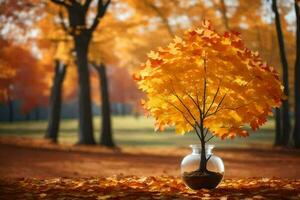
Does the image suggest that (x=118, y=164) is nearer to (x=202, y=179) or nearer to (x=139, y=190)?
(x=139, y=190)

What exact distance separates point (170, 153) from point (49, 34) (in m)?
9.98

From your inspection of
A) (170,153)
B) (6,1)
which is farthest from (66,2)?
(170,153)

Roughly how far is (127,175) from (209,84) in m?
4.31

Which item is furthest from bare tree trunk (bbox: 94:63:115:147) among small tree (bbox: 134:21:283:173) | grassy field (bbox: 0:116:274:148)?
small tree (bbox: 134:21:283:173)

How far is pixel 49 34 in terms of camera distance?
88.8ft

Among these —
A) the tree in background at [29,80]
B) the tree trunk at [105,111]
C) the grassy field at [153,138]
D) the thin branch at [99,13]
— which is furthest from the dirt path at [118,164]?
the tree in background at [29,80]

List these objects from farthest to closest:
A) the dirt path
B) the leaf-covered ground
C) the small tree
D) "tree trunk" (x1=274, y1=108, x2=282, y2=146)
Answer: "tree trunk" (x1=274, y1=108, x2=282, y2=146) → the dirt path → the small tree → the leaf-covered ground

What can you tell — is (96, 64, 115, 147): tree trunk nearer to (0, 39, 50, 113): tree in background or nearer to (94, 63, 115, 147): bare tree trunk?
(94, 63, 115, 147): bare tree trunk

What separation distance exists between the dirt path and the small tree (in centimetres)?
356

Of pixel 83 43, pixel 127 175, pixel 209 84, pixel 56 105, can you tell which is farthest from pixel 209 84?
pixel 56 105

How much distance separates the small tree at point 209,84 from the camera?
9219 mm

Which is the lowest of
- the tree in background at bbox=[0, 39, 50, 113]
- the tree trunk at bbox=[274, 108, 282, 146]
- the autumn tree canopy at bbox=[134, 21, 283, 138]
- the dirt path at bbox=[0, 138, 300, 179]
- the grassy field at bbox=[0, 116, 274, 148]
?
the dirt path at bbox=[0, 138, 300, 179]

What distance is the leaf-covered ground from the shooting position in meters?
8.91

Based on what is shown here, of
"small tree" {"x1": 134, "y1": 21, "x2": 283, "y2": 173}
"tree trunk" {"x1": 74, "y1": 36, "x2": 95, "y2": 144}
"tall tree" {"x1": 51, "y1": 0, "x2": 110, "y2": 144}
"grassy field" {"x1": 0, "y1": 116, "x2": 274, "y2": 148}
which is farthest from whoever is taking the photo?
"grassy field" {"x1": 0, "y1": 116, "x2": 274, "y2": 148}
